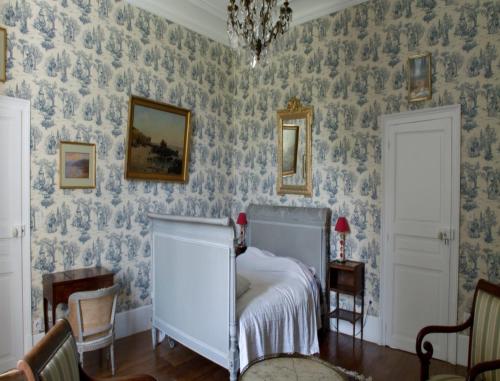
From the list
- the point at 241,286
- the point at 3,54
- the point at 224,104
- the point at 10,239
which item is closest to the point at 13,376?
the point at 241,286

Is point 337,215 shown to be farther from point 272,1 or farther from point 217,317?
point 272,1

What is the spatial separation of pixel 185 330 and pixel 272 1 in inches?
110

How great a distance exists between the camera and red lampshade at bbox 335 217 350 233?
3.72m

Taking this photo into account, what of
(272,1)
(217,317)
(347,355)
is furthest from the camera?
(347,355)

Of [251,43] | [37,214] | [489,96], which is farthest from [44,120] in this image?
[489,96]

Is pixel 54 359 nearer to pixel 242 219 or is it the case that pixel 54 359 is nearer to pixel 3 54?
pixel 3 54

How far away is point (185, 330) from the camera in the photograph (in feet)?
9.75

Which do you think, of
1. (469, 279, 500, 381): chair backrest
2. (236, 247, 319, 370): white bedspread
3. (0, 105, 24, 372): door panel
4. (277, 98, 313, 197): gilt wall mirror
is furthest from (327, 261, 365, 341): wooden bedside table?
(0, 105, 24, 372): door panel

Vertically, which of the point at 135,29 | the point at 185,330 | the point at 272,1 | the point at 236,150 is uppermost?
the point at 135,29

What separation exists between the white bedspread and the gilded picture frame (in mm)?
1186

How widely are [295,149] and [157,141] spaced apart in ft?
5.74

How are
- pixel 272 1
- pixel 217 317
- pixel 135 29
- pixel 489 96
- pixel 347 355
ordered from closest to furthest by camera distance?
pixel 272 1 → pixel 217 317 → pixel 489 96 → pixel 347 355 → pixel 135 29

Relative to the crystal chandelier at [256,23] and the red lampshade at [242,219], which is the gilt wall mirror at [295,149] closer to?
the red lampshade at [242,219]

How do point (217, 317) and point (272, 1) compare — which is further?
point (217, 317)
